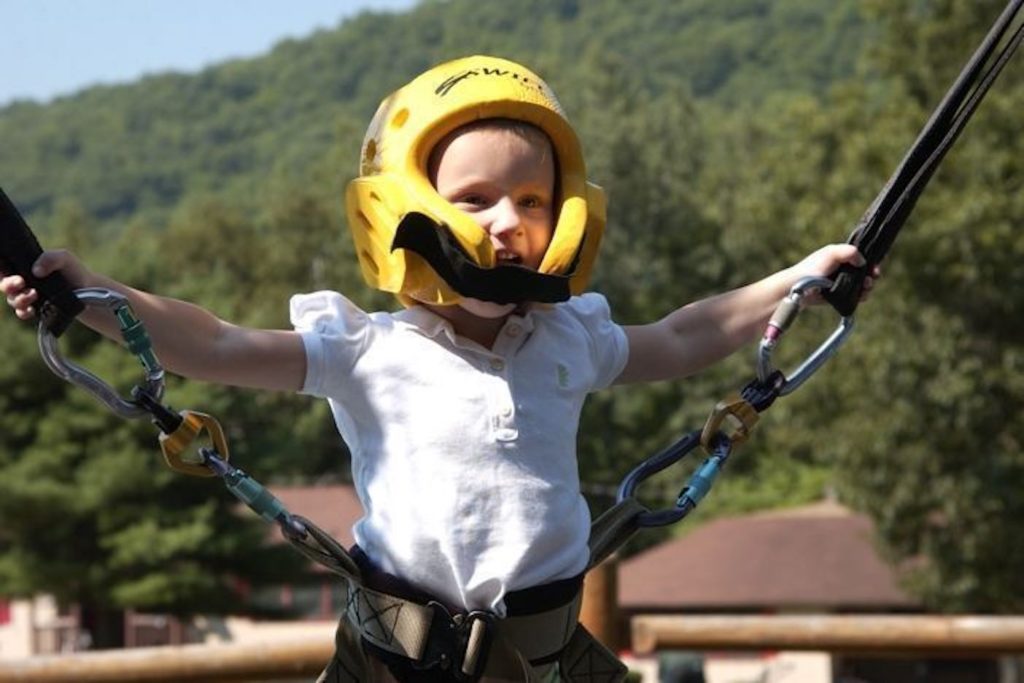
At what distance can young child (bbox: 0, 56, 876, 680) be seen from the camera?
268 cm

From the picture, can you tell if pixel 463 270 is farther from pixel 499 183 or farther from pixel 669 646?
pixel 669 646

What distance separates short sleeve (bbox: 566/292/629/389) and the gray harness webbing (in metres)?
0.25

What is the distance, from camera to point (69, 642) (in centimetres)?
3594

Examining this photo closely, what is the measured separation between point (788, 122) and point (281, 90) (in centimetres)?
9613

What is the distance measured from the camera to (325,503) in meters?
39.8

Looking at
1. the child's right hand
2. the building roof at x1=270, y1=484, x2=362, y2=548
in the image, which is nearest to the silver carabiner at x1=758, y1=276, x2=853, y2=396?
the child's right hand

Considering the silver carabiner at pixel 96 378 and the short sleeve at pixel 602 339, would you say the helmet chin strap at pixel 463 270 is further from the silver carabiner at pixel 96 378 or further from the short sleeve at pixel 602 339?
the silver carabiner at pixel 96 378

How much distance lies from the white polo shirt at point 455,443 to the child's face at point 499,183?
128 mm

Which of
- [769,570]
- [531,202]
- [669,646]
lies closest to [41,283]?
[531,202]

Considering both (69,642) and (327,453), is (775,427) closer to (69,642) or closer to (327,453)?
(69,642)

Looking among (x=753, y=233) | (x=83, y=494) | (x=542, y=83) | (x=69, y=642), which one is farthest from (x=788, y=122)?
(x=542, y=83)

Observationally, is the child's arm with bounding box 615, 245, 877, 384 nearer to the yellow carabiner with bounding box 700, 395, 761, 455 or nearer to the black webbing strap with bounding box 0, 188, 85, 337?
the yellow carabiner with bounding box 700, 395, 761, 455

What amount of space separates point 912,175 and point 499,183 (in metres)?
0.72

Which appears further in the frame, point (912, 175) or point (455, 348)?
point (912, 175)
